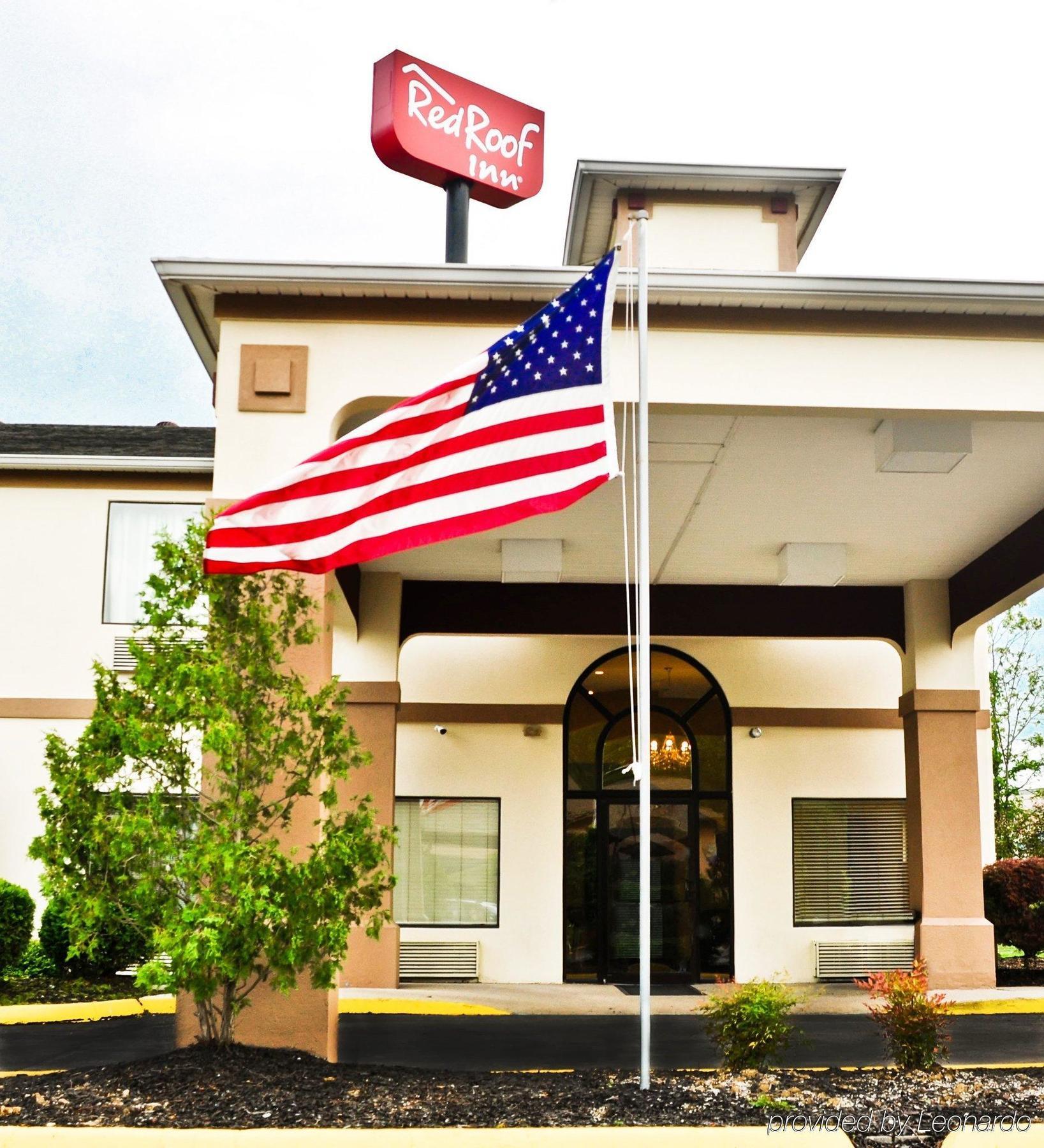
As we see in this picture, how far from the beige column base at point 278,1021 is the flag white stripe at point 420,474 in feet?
9.91

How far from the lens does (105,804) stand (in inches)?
321

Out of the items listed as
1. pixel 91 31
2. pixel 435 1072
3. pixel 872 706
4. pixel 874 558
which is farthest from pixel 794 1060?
pixel 91 31

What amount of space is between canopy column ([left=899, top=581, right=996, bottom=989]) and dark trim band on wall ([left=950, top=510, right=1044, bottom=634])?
1.19 feet

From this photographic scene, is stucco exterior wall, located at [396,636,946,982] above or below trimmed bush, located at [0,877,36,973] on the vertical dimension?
above

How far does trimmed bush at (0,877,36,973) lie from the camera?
50.5 feet

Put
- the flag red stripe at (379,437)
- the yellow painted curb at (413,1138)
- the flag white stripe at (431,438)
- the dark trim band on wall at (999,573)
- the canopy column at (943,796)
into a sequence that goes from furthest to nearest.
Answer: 1. the canopy column at (943,796)
2. the dark trim band on wall at (999,573)
3. the flag red stripe at (379,437)
4. the flag white stripe at (431,438)
5. the yellow painted curb at (413,1138)

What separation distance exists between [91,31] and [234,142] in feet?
43.3

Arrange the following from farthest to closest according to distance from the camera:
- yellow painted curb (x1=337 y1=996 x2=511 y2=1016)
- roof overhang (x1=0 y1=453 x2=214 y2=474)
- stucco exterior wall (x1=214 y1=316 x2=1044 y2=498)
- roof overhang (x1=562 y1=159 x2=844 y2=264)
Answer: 1. roof overhang (x1=562 y1=159 x2=844 y2=264)
2. roof overhang (x1=0 y1=453 x2=214 y2=474)
3. yellow painted curb (x1=337 y1=996 x2=511 y2=1016)
4. stucco exterior wall (x1=214 y1=316 x2=1044 y2=498)

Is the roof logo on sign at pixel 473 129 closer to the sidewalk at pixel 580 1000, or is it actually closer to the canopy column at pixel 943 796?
the canopy column at pixel 943 796

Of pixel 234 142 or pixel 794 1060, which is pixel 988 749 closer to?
pixel 794 1060

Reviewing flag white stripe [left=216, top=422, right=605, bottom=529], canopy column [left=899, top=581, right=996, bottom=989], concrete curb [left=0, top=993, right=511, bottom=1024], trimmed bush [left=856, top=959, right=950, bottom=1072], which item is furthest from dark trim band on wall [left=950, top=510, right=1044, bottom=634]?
flag white stripe [left=216, top=422, right=605, bottom=529]

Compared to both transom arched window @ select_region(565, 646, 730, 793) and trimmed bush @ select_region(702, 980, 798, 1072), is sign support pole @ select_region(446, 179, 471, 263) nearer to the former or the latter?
transom arched window @ select_region(565, 646, 730, 793)

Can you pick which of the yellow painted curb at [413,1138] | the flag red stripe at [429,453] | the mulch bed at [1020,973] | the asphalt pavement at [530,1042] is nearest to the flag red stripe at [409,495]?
the flag red stripe at [429,453]

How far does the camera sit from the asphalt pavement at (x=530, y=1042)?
34.3 ft
